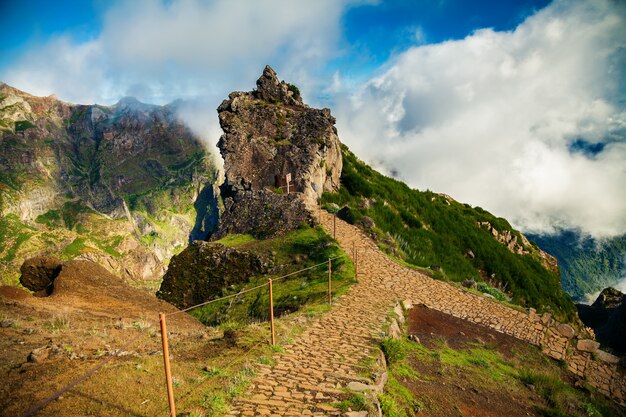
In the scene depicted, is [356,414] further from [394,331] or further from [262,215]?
[262,215]

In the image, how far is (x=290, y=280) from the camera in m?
17.0

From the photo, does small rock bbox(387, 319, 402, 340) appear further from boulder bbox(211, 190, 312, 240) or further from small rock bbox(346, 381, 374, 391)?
boulder bbox(211, 190, 312, 240)

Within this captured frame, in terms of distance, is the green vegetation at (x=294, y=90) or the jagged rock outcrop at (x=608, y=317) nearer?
the jagged rock outcrop at (x=608, y=317)

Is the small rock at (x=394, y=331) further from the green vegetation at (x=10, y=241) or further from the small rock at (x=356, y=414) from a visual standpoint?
the green vegetation at (x=10, y=241)

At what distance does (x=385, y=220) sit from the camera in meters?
28.6

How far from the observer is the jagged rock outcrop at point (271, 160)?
2444cm

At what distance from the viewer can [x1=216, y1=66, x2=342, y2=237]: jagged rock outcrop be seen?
24.4 meters

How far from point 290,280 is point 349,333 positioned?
698cm

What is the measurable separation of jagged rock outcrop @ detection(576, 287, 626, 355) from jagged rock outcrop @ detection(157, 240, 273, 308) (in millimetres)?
23347

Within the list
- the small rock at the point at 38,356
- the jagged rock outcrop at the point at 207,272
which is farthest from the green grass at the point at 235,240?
the small rock at the point at 38,356

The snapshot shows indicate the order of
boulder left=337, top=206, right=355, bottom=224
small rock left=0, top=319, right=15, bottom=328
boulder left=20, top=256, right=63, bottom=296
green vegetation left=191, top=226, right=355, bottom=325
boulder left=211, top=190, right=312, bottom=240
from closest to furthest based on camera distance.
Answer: small rock left=0, top=319, right=15, bottom=328 < green vegetation left=191, top=226, right=355, bottom=325 < boulder left=20, top=256, right=63, bottom=296 < boulder left=211, top=190, right=312, bottom=240 < boulder left=337, top=206, right=355, bottom=224

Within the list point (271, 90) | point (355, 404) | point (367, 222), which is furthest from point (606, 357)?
point (271, 90)

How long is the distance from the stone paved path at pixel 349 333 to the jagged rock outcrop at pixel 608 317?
13.5 metres

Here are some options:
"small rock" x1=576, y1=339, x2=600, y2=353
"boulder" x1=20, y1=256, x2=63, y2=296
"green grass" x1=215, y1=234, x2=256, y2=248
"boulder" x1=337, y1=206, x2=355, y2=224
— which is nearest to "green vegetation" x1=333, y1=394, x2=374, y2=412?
"small rock" x1=576, y1=339, x2=600, y2=353
